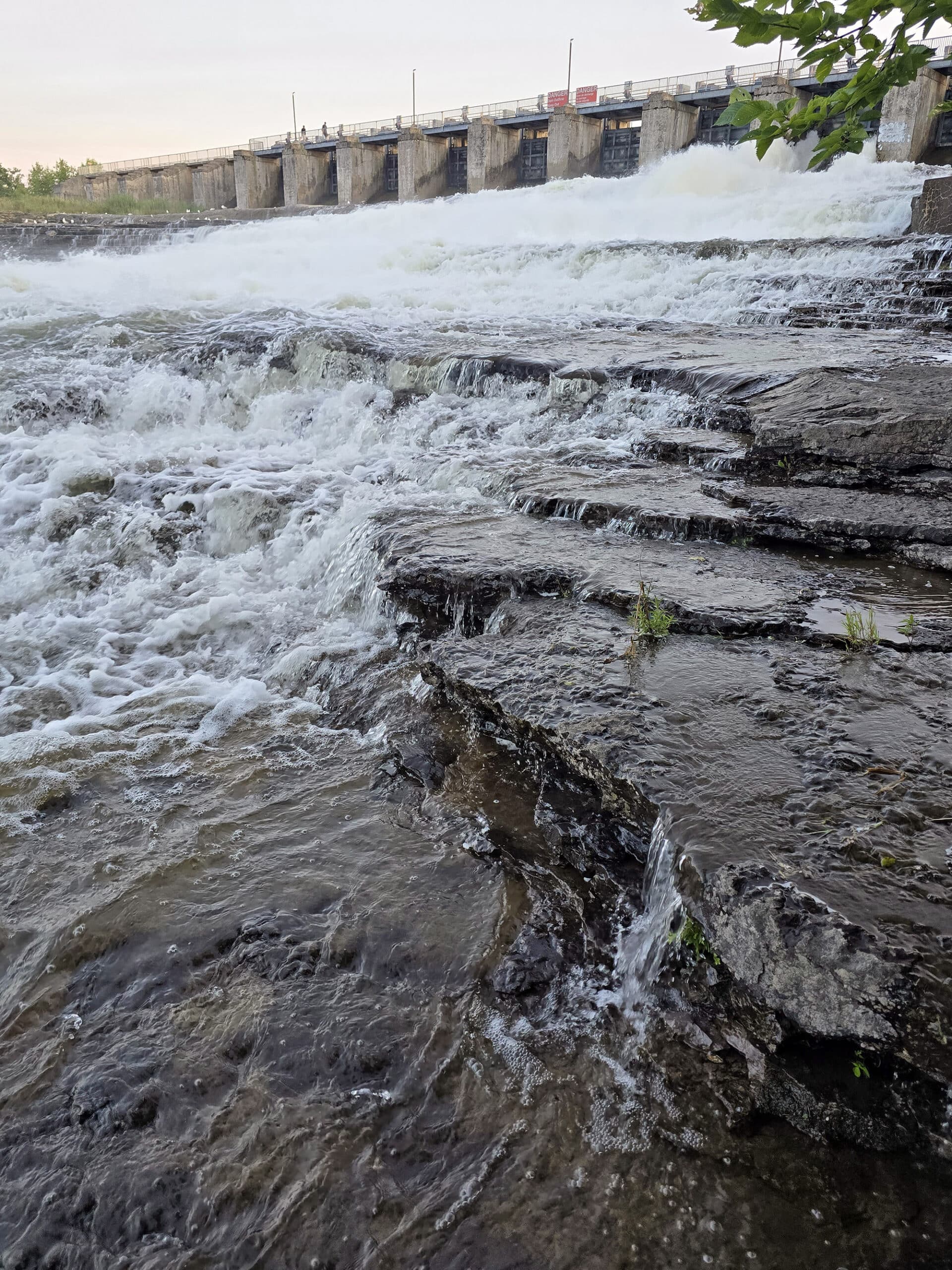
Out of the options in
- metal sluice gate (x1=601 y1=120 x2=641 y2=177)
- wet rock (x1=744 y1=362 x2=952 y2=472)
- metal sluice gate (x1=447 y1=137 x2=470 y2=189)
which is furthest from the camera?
metal sluice gate (x1=447 y1=137 x2=470 y2=189)

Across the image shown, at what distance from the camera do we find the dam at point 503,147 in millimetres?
25344

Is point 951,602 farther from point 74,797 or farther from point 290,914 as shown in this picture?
point 74,797

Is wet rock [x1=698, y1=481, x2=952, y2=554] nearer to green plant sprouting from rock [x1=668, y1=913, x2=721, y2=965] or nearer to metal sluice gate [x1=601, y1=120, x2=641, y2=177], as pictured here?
green plant sprouting from rock [x1=668, y1=913, x2=721, y2=965]

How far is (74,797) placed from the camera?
378 centimetres

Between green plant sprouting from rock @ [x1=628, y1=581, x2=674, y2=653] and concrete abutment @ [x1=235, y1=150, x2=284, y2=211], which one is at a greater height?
concrete abutment @ [x1=235, y1=150, x2=284, y2=211]

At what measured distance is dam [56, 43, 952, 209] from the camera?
25.3m

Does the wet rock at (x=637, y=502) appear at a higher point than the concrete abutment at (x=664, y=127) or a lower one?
lower

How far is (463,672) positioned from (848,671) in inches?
62.2

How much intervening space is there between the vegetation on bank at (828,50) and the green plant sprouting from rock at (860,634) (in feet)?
6.59

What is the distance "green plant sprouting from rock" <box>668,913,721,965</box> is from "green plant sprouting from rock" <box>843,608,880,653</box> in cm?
168

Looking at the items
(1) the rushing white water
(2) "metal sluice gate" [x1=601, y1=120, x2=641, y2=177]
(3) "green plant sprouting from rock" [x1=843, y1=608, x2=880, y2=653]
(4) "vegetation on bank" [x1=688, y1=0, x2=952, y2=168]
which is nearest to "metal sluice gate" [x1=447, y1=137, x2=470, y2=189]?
(2) "metal sluice gate" [x1=601, y1=120, x2=641, y2=177]

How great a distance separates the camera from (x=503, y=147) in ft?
118

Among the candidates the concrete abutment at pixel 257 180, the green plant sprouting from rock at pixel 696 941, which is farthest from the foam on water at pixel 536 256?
the concrete abutment at pixel 257 180

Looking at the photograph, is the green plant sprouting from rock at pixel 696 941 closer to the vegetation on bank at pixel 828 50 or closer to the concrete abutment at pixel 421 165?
the vegetation on bank at pixel 828 50
